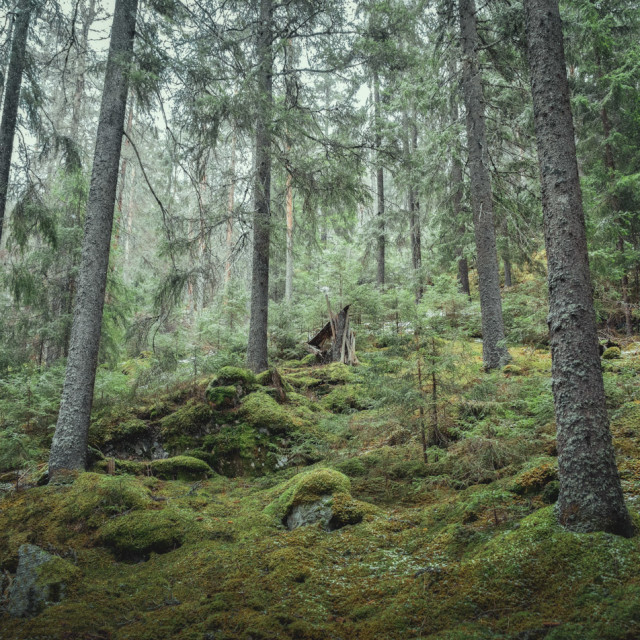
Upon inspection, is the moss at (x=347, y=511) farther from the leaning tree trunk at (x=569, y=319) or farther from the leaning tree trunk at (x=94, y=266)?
the leaning tree trunk at (x=94, y=266)

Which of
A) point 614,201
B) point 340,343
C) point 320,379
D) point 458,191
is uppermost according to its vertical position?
point 458,191

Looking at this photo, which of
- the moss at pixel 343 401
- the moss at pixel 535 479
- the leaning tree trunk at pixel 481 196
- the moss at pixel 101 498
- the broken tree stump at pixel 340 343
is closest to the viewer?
the moss at pixel 535 479

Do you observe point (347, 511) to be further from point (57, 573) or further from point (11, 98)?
point (11, 98)

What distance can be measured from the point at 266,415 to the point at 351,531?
14.5 feet

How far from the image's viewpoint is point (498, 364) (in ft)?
31.2

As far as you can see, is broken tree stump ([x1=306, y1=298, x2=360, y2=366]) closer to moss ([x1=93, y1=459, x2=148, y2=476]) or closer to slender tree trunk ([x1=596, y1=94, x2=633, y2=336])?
moss ([x1=93, y1=459, x2=148, y2=476])

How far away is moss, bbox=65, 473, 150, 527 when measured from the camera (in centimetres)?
530

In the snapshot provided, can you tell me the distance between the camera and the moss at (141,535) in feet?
15.1

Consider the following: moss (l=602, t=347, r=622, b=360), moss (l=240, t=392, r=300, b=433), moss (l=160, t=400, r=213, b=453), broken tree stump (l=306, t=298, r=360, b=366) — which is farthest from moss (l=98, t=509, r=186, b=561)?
moss (l=602, t=347, r=622, b=360)

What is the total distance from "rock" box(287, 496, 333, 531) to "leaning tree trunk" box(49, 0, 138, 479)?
3886 millimetres

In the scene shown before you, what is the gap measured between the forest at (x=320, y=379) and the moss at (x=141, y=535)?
0.09 feet

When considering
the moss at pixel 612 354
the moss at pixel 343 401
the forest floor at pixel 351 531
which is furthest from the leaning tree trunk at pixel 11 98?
the moss at pixel 612 354

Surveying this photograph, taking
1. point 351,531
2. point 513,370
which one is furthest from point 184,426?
point 513,370

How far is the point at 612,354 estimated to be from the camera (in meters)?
8.99
